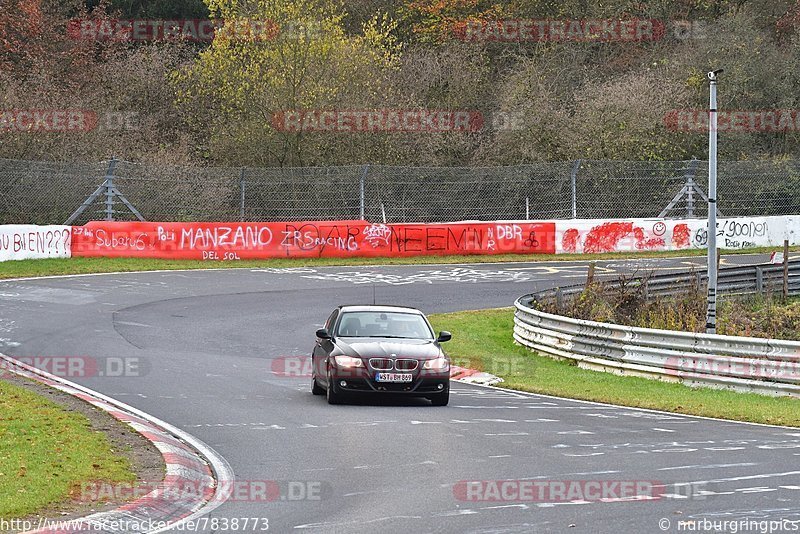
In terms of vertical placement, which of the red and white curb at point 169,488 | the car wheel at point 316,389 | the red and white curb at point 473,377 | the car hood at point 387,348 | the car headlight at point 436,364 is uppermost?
the car hood at point 387,348

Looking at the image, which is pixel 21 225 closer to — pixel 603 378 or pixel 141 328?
pixel 141 328

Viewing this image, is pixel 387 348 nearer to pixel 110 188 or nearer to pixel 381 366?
pixel 381 366

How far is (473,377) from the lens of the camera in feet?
66.4

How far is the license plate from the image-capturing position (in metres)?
16.1

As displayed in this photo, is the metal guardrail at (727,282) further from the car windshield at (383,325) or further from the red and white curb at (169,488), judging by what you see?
the red and white curb at (169,488)

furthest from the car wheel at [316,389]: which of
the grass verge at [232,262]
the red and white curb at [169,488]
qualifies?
the grass verge at [232,262]

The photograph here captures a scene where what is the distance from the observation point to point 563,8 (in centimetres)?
6028

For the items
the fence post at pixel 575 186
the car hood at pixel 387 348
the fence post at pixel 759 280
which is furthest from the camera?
the fence post at pixel 575 186

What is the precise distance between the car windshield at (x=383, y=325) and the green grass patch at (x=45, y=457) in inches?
174

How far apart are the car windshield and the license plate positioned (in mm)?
1058

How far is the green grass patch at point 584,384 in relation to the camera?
54.5ft

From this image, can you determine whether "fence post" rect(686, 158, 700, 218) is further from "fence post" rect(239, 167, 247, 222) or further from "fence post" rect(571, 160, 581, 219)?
"fence post" rect(239, 167, 247, 222)

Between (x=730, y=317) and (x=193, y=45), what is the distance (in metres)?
37.6

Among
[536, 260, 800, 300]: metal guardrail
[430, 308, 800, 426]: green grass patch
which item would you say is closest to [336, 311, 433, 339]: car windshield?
[430, 308, 800, 426]: green grass patch
